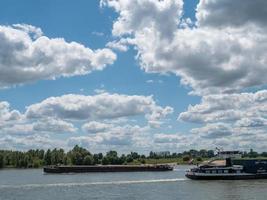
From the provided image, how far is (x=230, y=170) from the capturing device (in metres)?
134

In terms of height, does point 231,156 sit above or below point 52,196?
above

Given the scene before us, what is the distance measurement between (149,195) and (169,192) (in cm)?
648

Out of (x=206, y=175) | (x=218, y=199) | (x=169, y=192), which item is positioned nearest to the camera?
(x=218, y=199)

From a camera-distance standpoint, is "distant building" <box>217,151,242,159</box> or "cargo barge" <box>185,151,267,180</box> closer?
"cargo barge" <box>185,151,267,180</box>

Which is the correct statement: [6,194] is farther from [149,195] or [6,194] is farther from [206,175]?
[206,175]

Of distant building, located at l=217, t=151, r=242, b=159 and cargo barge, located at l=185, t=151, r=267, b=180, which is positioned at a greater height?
distant building, located at l=217, t=151, r=242, b=159

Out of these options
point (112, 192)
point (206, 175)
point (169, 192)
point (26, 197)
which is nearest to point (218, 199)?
point (169, 192)

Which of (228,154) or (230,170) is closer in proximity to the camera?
(230,170)

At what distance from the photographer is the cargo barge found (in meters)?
133

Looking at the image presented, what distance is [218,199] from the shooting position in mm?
85750

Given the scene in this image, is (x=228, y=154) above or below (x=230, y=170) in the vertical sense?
above

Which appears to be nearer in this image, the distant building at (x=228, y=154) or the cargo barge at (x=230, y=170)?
the cargo barge at (x=230, y=170)

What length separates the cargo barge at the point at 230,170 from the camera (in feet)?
436

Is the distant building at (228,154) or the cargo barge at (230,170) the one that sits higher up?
the distant building at (228,154)
